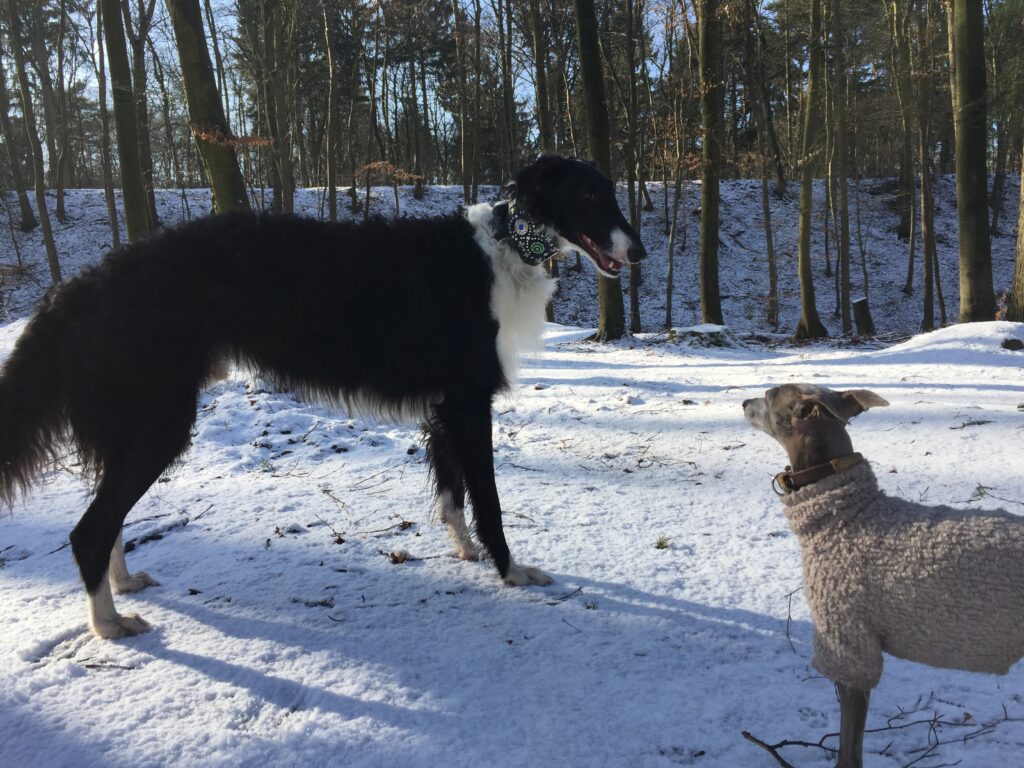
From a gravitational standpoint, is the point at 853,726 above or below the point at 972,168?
below

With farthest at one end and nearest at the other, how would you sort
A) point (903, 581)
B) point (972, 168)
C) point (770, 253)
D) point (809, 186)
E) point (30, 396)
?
1. point (770, 253)
2. point (809, 186)
3. point (972, 168)
4. point (30, 396)
5. point (903, 581)

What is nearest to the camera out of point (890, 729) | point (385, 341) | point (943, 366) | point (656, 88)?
point (890, 729)

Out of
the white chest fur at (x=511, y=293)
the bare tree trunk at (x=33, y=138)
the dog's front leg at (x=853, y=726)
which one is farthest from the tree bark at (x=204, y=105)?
the bare tree trunk at (x=33, y=138)

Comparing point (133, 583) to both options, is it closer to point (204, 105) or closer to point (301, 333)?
point (301, 333)

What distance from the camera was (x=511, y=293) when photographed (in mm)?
3287

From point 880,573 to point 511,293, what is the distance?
2.07 m

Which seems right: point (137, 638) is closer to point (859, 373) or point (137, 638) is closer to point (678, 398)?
point (678, 398)

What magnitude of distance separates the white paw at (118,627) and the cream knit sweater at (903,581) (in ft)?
8.37

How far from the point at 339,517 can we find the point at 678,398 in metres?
3.68

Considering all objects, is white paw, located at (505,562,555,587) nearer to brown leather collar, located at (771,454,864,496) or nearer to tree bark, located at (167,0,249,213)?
brown leather collar, located at (771,454,864,496)

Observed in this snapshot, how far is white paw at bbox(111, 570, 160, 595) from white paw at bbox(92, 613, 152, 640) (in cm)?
35

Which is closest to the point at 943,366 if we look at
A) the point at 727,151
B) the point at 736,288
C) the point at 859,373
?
the point at 859,373

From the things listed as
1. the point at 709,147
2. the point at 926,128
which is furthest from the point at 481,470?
the point at 926,128

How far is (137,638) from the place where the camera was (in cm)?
262
